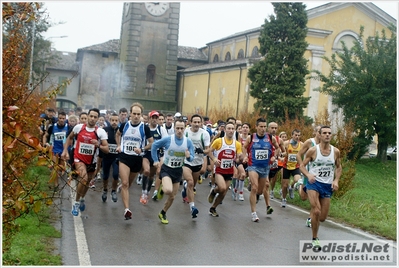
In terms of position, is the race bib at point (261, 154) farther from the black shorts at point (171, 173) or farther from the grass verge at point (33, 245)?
the grass verge at point (33, 245)

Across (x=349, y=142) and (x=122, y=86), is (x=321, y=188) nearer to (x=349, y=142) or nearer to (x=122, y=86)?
(x=349, y=142)

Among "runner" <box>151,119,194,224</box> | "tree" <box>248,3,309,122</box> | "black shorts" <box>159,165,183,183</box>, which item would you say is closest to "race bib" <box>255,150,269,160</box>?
"runner" <box>151,119,194,224</box>

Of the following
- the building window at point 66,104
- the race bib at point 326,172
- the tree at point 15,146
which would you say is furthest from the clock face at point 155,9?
the tree at point 15,146

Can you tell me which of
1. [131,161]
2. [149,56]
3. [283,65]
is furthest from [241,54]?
[131,161]

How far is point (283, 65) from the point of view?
36.5 m

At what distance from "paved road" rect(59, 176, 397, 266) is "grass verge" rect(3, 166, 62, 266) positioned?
0.18 m

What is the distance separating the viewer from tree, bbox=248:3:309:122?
116 feet

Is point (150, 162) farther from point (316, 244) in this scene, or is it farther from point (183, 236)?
point (316, 244)

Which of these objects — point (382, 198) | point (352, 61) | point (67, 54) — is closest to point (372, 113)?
point (352, 61)

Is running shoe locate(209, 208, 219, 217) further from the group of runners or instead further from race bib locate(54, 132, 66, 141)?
race bib locate(54, 132, 66, 141)

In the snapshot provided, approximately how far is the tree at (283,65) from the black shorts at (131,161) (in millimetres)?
23638

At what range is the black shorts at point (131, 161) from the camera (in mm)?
12117

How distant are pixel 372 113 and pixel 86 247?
78.7 ft

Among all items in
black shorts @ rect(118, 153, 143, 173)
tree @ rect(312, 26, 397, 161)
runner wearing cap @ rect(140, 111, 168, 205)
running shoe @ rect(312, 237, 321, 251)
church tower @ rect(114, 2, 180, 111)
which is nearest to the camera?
running shoe @ rect(312, 237, 321, 251)
